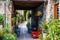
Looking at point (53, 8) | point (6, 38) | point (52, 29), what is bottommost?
point (6, 38)

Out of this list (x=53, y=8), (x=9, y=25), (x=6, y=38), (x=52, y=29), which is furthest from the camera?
(x=9, y=25)

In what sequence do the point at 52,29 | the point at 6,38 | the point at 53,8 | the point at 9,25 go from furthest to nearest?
1. the point at 9,25
2. the point at 53,8
3. the point at 6,38
4. the point at 52,29

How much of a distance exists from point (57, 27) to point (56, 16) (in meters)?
3.27

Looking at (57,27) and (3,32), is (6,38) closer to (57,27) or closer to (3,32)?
(3,32)

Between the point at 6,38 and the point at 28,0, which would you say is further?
the point at 28,0

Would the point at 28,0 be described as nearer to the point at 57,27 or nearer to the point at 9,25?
the point at 9,25

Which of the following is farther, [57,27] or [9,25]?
[9,25]

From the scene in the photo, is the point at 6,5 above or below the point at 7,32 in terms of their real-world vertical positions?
above

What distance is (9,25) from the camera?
11.0m

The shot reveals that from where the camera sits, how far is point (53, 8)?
1007 centimetres

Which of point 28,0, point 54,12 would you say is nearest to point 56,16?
point 54,12

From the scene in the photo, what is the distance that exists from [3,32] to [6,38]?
723 mm

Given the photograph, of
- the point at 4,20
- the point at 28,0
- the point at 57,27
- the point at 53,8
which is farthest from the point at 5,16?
the point at 57,27

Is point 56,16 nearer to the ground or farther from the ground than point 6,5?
nearer to the ground
